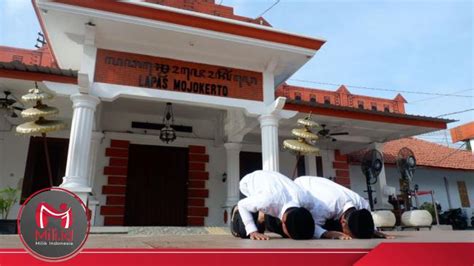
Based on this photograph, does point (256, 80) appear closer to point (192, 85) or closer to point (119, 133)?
point (192, 85)

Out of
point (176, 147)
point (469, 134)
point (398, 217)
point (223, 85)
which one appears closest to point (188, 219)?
point (176, 147)

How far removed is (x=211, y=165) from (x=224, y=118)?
4.71 ft

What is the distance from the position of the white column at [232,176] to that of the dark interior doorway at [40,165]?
3867 mm

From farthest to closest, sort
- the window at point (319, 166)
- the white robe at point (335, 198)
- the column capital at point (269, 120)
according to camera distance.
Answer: the window at point (319, 166) → the column capital at point (269, 120) → the white robe at point (335, 198)

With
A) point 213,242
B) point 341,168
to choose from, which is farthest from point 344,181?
point 213,242

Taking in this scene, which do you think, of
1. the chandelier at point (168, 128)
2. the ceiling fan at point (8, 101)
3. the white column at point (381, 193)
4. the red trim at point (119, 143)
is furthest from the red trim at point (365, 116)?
the ceiling fan at point (8, 101)

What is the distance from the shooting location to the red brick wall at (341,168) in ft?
34.4

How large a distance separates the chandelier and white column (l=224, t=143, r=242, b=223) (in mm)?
1386

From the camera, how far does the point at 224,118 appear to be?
8.50 metres

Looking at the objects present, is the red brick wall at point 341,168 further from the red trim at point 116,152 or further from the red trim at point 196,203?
the red trim at point 116,152

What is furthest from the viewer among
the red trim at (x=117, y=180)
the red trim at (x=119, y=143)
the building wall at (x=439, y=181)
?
the building wall at (x=439, y=181)

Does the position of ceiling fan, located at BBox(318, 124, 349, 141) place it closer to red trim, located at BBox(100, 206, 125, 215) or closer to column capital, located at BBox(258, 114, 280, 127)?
column capital, located at BBox(258, 114, 280, 127)

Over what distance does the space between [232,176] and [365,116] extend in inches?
131

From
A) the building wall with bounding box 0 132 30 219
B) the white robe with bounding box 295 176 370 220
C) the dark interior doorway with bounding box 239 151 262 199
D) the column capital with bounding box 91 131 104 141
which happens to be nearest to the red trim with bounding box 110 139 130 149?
the column capital with bounding box 91 131 104 141
